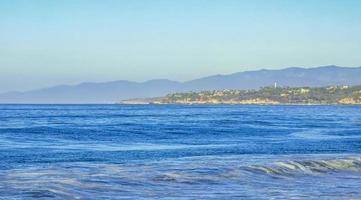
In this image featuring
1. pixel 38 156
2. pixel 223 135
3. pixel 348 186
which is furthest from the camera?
pixel 223 135

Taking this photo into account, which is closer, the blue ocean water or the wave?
the blue ocean water

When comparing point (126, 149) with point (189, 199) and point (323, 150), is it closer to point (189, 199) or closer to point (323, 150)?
point (323, 150)

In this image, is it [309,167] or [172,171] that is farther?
[309,167]

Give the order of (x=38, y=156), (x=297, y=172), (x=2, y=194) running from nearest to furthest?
(x=2, y=194)
(x=297, y=172)
(x=38, y=156)

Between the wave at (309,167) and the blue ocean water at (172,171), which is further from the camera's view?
the wave at (309,167)

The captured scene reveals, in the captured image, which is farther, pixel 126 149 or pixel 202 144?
pixel 202 144

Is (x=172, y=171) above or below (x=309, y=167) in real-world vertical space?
above

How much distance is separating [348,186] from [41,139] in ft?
120

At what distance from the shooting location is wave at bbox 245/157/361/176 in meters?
36.6

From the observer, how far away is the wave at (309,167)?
36625mm

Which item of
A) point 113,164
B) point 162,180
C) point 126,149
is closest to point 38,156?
point 113,164

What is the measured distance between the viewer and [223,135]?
7462 cm

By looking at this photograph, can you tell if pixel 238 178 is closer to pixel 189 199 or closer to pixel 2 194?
pixel 189 199

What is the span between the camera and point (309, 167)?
1519 inches
